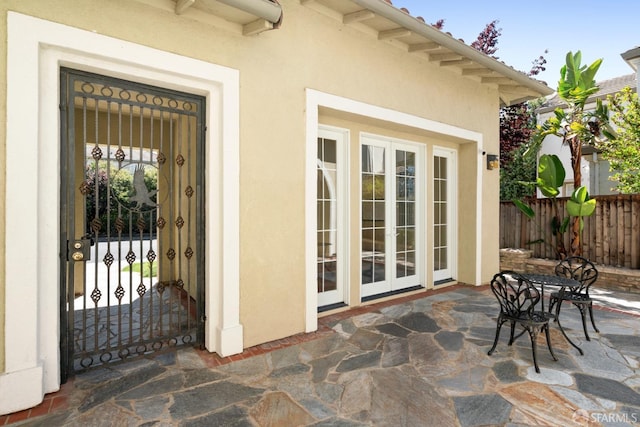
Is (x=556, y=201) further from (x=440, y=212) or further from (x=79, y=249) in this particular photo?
(x=79, y=249)

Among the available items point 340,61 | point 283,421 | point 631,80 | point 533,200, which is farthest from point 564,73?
point 631,80

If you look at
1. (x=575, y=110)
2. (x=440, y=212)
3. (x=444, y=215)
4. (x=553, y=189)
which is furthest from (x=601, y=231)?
(x=440, y=212)

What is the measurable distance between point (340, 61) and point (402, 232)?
3.46 meters

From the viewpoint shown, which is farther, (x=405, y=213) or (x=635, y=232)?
(x=635, y=232)

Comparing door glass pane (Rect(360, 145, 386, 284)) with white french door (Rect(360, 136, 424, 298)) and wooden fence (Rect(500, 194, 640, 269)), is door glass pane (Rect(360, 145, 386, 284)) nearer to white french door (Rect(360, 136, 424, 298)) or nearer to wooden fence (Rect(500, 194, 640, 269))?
white french door (Rect(360, 136, 424, 298))

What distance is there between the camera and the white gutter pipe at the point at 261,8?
11.4 ft

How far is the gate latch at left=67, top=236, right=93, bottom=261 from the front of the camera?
3.48 m

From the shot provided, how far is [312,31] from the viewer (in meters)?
4.89

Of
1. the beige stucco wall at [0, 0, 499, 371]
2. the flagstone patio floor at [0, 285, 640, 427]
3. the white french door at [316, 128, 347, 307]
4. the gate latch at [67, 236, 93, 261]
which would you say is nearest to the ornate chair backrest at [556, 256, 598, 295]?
the flagstone patio floor at [0, 285, 640, 427]

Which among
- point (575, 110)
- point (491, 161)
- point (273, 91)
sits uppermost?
point (575, 110)

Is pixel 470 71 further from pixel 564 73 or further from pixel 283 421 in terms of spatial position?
pixel 283 421

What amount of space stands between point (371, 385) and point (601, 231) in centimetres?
828

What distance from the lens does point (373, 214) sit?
6.36 metres

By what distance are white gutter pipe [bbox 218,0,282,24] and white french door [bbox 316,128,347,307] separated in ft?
6.93
